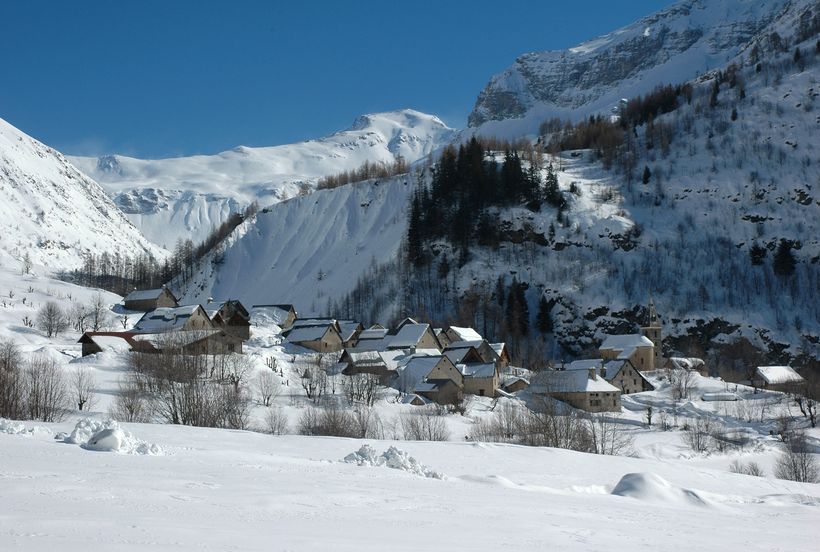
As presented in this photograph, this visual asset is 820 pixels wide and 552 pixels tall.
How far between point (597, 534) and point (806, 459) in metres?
32.3

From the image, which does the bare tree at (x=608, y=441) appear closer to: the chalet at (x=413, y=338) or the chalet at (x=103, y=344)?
the chalet at (x=413, y=338)

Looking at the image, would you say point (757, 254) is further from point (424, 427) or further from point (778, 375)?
point (424, 427)

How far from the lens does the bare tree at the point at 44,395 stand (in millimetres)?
38344

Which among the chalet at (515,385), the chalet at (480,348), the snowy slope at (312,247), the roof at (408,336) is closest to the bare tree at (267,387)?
the chalet at (515,385)

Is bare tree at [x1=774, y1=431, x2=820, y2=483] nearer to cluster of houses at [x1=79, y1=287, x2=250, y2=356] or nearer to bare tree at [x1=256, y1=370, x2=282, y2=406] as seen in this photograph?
bare tree at [x1=256, y1=370, x2=282, y2=406]

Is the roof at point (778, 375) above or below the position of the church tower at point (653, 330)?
below

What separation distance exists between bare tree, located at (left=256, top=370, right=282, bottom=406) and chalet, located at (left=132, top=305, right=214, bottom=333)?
63.4ft

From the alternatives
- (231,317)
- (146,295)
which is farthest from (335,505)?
(146,295)

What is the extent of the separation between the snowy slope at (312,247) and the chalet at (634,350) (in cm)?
4153

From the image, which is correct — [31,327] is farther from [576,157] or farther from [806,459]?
[576,157]

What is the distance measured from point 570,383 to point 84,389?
3983cm

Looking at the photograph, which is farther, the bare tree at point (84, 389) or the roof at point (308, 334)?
the roof at point (308, 334)

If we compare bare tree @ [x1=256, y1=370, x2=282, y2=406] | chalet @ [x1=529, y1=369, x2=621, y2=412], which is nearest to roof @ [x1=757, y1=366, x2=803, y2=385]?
chalet @ [x1=529, y1=369, x2=621, y2=412]

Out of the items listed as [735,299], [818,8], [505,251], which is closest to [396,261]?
[505,251]
